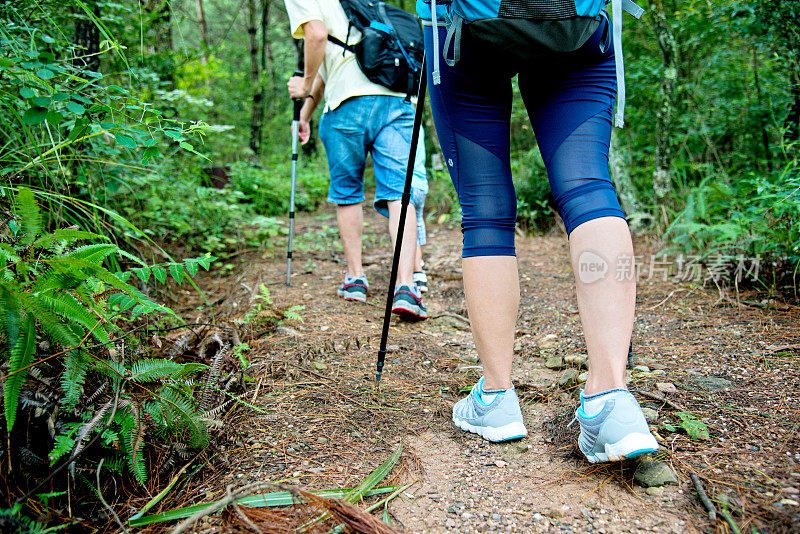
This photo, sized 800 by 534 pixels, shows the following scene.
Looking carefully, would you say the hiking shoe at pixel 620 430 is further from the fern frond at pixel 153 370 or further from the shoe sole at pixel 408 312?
the shoe sole at pixel 408 312

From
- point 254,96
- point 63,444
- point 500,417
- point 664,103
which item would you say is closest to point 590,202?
point 500,417

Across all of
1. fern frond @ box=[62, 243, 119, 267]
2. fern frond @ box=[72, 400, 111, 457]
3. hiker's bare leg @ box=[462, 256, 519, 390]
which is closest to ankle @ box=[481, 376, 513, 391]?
hiker's bare leg @ box=[462, 256, 519, 390]

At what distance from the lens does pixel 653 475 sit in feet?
4.82

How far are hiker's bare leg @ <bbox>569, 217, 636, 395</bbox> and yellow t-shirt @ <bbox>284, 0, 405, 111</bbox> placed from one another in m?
2.25

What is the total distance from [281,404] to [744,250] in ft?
9.18

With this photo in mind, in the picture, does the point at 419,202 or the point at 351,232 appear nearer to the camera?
the point at 419,202

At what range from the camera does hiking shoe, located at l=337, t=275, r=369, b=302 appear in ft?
11.8

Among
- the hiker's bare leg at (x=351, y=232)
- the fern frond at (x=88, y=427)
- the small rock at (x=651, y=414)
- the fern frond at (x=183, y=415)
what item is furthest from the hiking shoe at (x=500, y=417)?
the hiker's bare leg at (x=351, y=232)

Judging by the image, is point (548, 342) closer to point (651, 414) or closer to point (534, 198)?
point (651, 414)

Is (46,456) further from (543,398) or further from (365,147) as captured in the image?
(365,147)

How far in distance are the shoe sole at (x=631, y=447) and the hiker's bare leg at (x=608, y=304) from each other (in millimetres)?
144

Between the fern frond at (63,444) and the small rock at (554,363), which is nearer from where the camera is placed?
the fern frond at (63,444)

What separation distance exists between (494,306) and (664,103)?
3647 millimetres

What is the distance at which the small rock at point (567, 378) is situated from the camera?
7.13 feet
